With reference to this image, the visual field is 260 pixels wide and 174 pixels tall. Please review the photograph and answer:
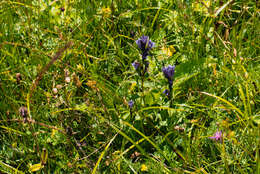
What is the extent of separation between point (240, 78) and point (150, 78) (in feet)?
1.62

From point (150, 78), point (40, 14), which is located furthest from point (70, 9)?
point (150, 78)

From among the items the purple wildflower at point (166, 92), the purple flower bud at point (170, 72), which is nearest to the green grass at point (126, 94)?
the purple wildflower at point (166, 92)

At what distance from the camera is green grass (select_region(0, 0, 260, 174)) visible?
1566 millimetres

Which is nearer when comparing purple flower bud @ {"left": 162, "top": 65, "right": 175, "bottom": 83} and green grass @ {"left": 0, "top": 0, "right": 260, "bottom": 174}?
green grass @ {"left": 0, "top": 0, "right": 260, "bottom": 174}

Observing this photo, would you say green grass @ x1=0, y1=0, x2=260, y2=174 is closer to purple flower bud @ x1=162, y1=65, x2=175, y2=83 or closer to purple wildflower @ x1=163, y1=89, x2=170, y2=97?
purple wildflower @ x1=163, y1=89, x2=170, y2=97

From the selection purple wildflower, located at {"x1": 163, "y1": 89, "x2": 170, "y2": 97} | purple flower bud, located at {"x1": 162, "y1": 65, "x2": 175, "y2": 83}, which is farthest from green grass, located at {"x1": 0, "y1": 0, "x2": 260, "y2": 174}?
purple flower bud, located at {"x1": 162, "y1": 65, "x2": 175, "y2": 83}

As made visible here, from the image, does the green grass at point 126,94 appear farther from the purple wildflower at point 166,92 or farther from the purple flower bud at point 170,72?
the purple flower bud at point 170,72

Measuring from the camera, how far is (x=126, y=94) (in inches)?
72.8

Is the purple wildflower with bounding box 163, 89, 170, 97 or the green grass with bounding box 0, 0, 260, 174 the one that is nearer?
the green grass with bounding box 0, 0, 260, 174

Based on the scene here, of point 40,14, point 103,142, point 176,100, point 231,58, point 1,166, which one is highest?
point 40,14

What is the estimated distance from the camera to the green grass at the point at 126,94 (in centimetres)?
157

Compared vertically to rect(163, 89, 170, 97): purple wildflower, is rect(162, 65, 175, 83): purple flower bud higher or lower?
higher

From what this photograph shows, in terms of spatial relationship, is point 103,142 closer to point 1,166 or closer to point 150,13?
point 1,166

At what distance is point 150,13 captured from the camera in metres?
2.35
